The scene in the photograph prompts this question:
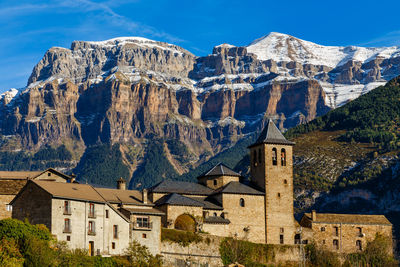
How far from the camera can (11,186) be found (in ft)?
311

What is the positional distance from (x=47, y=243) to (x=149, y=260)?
15.7m

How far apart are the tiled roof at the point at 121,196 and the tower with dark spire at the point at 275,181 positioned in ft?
63.6

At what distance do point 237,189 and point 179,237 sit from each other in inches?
622

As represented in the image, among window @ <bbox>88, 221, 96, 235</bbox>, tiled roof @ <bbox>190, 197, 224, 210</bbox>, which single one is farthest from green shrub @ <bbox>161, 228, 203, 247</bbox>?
window @ <bbox>88, 221, 96, 235</bbox>

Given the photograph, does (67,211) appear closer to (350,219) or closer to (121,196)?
(121,196)

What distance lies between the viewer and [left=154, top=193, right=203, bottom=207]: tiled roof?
102062mm

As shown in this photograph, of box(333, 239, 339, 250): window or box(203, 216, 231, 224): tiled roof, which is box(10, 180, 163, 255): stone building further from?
box(333, 239, 339, 250): window

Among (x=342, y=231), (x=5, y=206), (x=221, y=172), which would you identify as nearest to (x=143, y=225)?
(x=5, y=206)

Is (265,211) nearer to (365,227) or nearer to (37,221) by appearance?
(365,227)

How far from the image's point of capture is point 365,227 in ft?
368

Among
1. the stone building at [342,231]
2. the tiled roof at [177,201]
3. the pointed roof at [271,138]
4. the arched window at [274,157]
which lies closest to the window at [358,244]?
the stone building at [342,231]

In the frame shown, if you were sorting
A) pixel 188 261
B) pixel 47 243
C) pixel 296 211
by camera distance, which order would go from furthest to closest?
pixel 296 211, pixel 188 261, pixel 47 243

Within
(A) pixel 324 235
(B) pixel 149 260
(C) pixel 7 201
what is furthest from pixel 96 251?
(A) pixel 324 235

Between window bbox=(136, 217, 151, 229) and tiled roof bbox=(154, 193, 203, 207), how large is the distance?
23.9 feet
